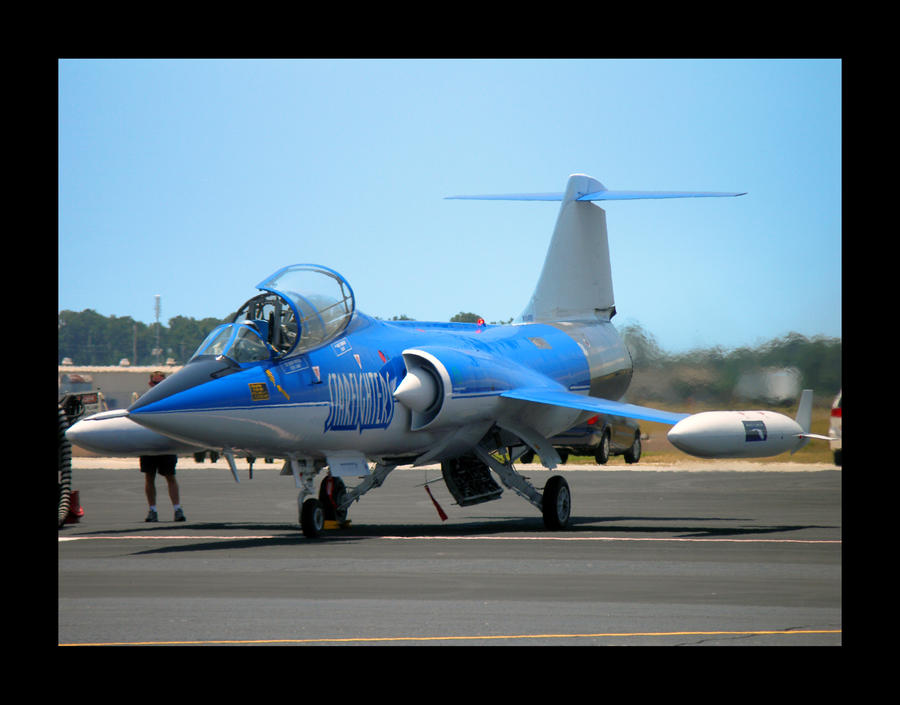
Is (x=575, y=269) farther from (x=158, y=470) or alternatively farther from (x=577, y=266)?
(x=158, y=470)

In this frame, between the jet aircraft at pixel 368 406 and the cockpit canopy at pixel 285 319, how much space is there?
18 millimetres

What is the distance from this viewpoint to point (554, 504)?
17844mm

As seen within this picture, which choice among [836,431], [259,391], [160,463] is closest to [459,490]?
[160,463]

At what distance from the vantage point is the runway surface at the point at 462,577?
8.62 meters

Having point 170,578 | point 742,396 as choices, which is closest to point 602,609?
point 170,578

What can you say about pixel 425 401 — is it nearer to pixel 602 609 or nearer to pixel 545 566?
pixel 545 566

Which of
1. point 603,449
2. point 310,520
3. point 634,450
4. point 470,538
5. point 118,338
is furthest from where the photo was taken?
point 118,338

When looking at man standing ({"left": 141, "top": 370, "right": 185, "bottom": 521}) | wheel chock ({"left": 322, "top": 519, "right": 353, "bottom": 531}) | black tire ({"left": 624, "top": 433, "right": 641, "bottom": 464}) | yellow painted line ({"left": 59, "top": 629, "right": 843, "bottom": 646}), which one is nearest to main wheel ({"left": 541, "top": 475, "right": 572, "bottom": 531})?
wheel chock ({"left": 322, "top": 519, "right": 353, "bottom": 531})

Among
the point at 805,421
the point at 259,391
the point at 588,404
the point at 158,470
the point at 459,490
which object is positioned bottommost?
the point at 459,490

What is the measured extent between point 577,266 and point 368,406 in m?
9.19

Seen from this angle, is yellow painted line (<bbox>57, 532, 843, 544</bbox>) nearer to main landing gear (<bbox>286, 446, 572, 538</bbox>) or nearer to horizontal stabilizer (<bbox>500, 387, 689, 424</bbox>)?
main landing gear (<bbox>286, 446, 572, 538</bbox>)

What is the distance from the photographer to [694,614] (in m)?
9.32

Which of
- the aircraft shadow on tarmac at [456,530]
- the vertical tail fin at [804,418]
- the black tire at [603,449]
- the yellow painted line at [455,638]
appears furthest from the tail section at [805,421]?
the black tire at [603,449]

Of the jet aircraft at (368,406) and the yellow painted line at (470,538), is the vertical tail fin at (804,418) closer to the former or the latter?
the jet aircraft at (368,406)
